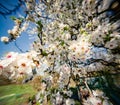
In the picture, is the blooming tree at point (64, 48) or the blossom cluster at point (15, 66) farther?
the blooming tree at point (64, 48)

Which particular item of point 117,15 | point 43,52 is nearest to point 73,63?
point 43,52

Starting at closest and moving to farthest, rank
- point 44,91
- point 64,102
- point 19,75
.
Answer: point 19,75 < point 44,91 < point 64,102

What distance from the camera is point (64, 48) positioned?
546 centimetres

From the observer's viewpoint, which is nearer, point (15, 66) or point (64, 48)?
point (15, 66)

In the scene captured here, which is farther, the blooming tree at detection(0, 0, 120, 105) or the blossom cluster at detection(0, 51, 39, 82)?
the blooming tree at detection(0, 0, 120, 105)

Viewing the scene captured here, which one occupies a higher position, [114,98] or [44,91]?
[114,98]

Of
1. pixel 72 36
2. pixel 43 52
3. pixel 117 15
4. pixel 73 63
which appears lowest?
pixel 43 52

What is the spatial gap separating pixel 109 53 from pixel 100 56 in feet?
3.60

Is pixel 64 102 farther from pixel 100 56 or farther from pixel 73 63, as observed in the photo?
pixel 100 56

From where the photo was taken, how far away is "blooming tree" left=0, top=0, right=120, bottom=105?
184 inches

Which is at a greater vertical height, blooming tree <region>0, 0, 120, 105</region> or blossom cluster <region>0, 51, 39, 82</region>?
blooming tree <region>0, 0, 120, 105</region>

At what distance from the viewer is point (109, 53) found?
12391mm

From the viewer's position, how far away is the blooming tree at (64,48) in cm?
466

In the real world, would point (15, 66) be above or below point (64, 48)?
below
